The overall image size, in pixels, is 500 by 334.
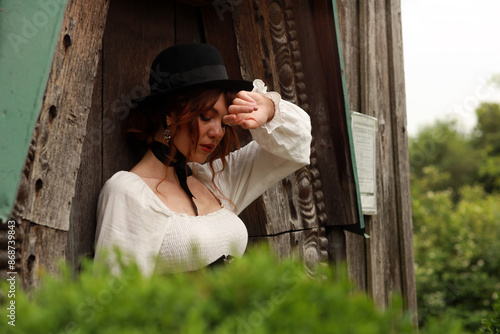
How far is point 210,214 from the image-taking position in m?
2.22

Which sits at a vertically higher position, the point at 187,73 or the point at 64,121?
the point at 187,73

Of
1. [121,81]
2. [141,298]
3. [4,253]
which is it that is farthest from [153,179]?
[141,298]

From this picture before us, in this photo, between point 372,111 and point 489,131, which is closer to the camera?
point 372,111

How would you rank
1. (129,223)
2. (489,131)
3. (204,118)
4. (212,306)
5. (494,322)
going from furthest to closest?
(489,131) < (494,322) < (204,118) < (129,223) < (212,306)

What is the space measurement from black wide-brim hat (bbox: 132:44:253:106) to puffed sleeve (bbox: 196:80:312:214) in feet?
0.52

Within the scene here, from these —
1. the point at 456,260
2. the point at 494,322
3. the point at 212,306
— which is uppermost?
the point at 212,306

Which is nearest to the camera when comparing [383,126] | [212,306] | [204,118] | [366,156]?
[212,306]

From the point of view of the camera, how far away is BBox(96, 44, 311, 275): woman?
78.3 inches

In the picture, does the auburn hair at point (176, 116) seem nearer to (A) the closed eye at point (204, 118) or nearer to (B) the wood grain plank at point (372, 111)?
(A) the closed eye at point (204, 118)

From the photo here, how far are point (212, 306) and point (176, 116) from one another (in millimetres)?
1363

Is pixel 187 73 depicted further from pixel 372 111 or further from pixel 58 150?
pixel 372 111

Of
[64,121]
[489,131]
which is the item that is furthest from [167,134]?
[489,131]

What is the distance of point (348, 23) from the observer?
11.2ft

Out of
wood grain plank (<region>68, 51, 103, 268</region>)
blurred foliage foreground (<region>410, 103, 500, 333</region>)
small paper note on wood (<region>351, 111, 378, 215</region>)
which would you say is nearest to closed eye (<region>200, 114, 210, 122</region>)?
wood grain plank (<region>68, 51, 103, 268</region>)
